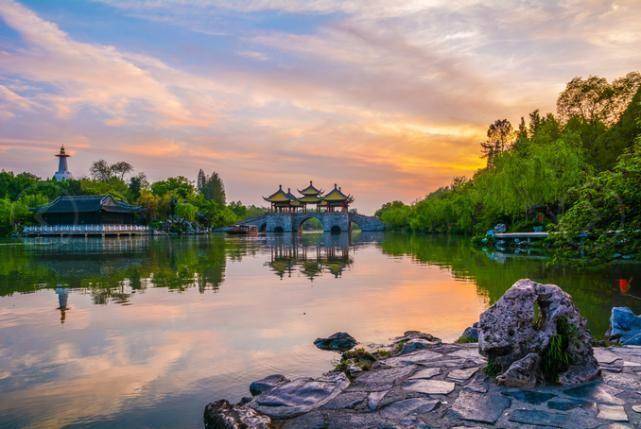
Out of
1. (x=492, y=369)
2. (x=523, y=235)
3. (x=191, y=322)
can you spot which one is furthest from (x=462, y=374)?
(x=523, y=235)

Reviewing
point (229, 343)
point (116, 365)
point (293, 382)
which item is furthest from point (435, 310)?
point (116, 365)

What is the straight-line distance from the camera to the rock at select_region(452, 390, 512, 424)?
381 cm

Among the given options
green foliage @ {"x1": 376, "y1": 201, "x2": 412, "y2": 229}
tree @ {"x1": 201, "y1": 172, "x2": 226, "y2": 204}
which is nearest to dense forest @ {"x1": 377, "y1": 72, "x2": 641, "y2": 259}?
green foliage @ {"x1": 376, "y1": 201, "x2": 412, "y2": 229}

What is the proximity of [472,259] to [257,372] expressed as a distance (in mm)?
16699

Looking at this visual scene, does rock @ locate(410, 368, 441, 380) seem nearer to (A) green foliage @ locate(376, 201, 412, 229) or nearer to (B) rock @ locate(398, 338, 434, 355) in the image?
(B) rock @ locate(398, 338, 434, 355)

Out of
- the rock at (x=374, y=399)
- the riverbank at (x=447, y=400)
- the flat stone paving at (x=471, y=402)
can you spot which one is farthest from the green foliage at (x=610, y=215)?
the rock at (x=374, y=399)

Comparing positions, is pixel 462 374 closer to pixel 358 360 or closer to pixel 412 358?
pixel 412 358

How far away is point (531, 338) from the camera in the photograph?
15.1 feet

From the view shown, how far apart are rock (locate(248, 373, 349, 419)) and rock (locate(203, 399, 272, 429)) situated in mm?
203

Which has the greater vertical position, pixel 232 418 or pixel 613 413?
pixel 613 413

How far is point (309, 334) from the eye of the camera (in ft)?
26.0

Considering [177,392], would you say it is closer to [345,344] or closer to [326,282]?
[345,344]

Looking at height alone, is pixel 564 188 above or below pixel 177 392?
above

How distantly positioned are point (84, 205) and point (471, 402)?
53614mm
